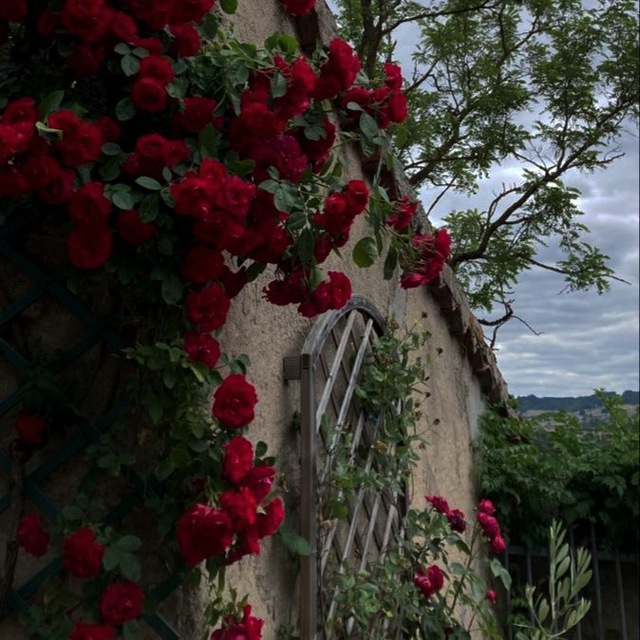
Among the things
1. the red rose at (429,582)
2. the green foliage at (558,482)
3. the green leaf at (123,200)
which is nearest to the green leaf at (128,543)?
Answer: the green leaf at (123,200)

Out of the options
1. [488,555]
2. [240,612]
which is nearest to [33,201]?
[240,612]

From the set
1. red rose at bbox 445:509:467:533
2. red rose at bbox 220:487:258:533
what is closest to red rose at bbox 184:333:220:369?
red rose at bbox 220:487:258:533

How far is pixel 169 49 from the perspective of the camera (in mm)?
1684

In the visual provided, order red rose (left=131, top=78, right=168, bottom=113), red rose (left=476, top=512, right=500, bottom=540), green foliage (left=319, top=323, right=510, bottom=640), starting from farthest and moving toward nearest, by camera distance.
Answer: red rose (left=476, top=512, right=500, bottom=540) < green foliage (left=319, top=323, right=510, bottom=640) < red rose (left=131, top=78, right=168, bottom=113)

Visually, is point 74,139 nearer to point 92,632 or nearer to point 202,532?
point 202,532

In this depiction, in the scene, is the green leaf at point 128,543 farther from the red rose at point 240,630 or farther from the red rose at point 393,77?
the red rose at point 393,77

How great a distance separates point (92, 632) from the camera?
1439mm

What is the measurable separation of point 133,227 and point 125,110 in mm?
274

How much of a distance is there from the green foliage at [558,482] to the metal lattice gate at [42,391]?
9.44ft

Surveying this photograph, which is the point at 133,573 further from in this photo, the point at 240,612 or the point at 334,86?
the point at 334,86

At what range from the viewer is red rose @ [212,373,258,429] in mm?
1575

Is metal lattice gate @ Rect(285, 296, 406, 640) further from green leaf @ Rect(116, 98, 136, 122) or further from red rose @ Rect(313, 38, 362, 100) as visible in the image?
green leaf @ Rect(116, 98, 136, 122)

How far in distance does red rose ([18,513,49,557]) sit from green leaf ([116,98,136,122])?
84 cm

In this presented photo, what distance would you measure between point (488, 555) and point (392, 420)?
1.82m
